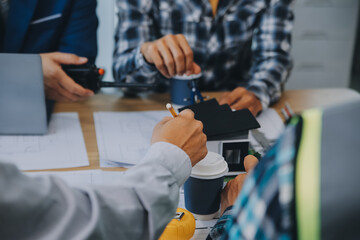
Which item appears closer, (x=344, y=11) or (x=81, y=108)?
(x=81, y=108)

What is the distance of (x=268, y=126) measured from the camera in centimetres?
119

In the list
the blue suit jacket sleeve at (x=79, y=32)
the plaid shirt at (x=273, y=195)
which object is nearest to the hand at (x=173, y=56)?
the blue suit jacket sleeve at (x=79, y=32)

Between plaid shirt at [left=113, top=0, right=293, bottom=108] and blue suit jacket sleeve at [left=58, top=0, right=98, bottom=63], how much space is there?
0.11 m

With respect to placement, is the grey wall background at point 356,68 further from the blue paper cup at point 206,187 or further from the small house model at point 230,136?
the blue paper cup at point 206,187

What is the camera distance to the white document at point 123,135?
98 centimetres

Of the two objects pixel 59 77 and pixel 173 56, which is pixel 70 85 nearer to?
pixel 59 77

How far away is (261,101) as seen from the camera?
1.28 m

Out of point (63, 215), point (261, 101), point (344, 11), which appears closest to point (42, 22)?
point (261, 101)

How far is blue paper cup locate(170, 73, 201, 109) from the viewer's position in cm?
121

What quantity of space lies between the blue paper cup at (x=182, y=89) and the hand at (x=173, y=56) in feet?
0.05

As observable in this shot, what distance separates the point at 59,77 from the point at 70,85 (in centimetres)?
4

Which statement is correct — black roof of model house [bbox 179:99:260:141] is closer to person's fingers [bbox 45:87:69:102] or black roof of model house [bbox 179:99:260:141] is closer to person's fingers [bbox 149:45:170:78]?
person's fingers [bbox 149:45:170:78]

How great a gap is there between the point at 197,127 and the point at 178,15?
2.72ft

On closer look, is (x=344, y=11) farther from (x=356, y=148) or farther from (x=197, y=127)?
(x=356, y=148)
